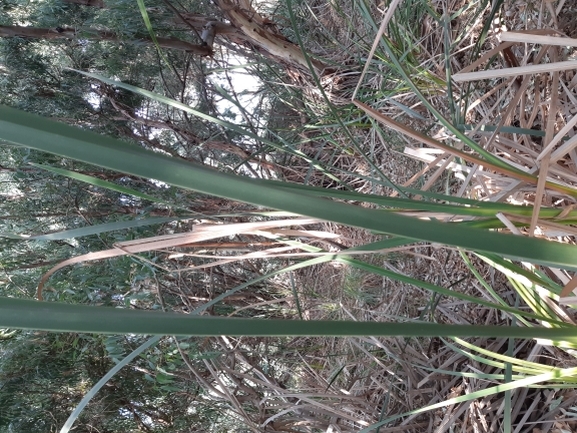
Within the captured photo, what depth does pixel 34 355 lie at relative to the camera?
129cm

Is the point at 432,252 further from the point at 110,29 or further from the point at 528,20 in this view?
the point at 110,29

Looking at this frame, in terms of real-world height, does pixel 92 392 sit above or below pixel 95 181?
below

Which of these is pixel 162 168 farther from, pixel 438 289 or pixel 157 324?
pixel 438 289

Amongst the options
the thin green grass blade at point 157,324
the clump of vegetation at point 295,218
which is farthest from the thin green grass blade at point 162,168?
the clump of vegetation at point 295,218

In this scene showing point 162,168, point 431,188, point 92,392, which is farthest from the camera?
point 431,188

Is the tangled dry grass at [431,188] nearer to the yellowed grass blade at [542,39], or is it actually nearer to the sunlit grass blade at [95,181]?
the yellowed grass blade at [542,39]

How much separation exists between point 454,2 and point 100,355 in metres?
1.14

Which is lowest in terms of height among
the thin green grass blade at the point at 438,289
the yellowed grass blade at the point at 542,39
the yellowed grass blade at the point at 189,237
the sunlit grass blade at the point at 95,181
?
the thin green grass blade at the point at 438,289

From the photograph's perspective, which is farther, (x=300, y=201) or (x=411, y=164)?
(x=411, y=164)

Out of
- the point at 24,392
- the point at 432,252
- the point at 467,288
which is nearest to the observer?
the point at 467,288

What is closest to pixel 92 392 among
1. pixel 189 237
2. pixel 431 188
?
pixel 189 237

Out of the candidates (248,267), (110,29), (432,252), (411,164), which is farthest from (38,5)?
(432,252)

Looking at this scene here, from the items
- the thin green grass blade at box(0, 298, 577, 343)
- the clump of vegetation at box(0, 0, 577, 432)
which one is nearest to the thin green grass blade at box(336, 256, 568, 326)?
the clump of vegetation at box(0, 0, 577, 432)

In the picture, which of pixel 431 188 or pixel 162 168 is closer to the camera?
pixel 162 168
